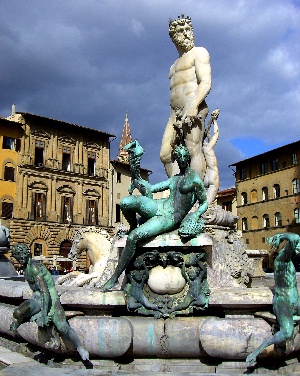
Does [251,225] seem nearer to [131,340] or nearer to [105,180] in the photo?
[105,180]

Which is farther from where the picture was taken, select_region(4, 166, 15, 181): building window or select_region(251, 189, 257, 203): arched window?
select_region(251, 189, 257, 203): arched window

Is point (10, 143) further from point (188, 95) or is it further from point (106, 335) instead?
point (106, 335)

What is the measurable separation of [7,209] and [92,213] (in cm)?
902

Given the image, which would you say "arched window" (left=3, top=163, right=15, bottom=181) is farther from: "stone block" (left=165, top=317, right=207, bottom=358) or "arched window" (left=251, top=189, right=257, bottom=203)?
"stone block" (left=165, top=317, right=207, bottom=358)

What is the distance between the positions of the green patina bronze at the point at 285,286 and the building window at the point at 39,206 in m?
40.0

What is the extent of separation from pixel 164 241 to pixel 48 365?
148cm

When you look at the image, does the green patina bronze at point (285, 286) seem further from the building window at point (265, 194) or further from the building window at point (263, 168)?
the building window at point (263, 168)

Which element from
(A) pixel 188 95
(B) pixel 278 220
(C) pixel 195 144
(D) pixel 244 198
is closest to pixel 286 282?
(C) pixel 195 144

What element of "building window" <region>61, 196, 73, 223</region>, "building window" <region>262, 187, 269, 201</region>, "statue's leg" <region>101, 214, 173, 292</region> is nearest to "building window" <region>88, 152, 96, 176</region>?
"building window" <region>61, 196, 73, 223</region>

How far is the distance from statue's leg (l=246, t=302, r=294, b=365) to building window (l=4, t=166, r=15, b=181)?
132 ft

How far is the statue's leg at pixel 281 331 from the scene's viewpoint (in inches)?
142

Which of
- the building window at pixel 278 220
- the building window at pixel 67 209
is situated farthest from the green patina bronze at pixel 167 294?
the building window at pixel 278 220

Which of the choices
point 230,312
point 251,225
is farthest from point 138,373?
point 251,225

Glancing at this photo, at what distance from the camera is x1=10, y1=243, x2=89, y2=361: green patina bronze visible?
13.0ft
